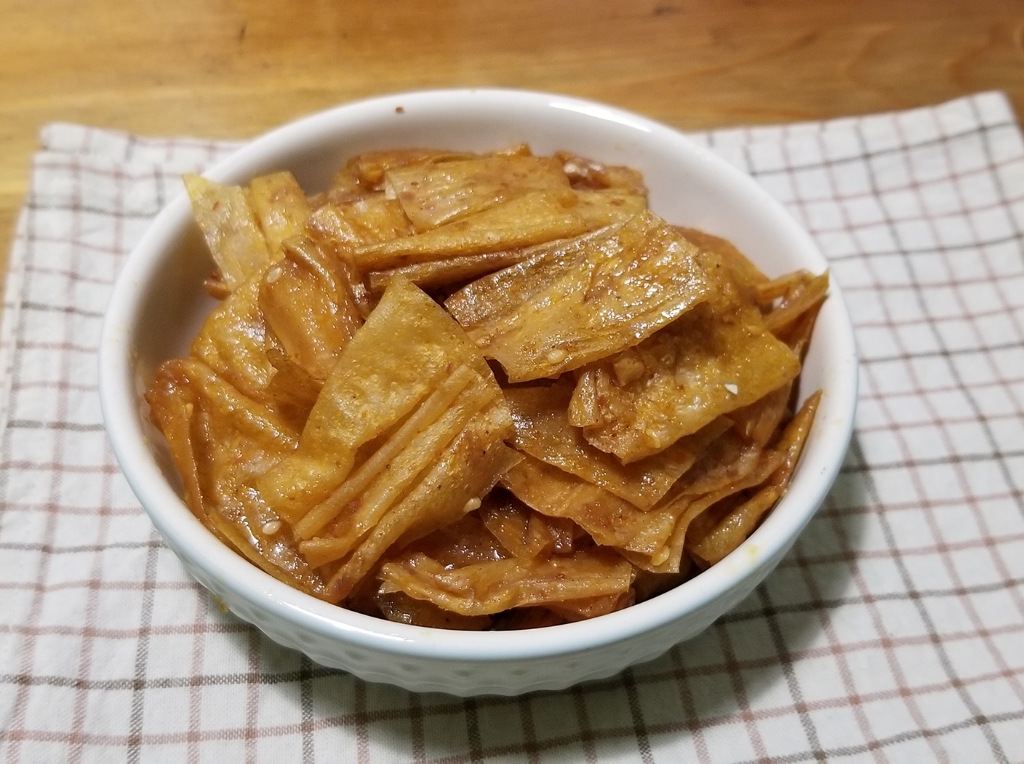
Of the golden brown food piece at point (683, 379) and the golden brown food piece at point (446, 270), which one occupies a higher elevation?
the golden brown food piece at point (446, 270)

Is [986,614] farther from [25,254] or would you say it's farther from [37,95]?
[37,95]

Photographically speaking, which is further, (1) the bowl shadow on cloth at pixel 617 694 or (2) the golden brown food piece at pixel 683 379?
(1) the bowl shadow on cloth at pixel 617 694

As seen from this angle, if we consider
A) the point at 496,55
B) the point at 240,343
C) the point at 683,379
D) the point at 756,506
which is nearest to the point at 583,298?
the point at 683,379

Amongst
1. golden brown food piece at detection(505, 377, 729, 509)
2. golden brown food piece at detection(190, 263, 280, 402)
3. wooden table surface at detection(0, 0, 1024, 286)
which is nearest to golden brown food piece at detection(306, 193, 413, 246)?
golden brown food piece at detection(190, 263, 280, 402)

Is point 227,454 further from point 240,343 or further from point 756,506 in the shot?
point 756,506

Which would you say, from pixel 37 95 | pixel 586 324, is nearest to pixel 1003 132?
pixel 586 324

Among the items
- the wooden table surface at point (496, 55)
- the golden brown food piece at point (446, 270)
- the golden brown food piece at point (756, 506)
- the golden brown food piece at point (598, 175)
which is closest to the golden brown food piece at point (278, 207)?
the golden brown food piece at point (446, 270)

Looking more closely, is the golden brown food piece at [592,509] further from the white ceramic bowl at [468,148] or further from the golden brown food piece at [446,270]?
the golden brown food piece at [446,270]
